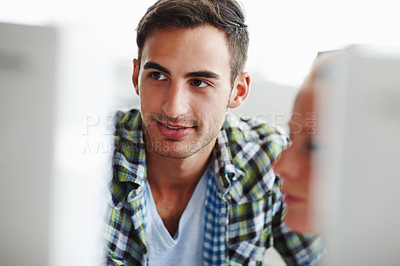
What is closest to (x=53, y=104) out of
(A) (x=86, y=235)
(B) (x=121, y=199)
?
(A) (x=86, y=235)

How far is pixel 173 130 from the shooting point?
801 mm

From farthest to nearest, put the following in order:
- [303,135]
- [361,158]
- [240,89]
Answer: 1. [240,89]
2. [303,135]
3. [361,158]

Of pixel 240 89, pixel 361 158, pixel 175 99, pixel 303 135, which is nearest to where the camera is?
pixel 361 158

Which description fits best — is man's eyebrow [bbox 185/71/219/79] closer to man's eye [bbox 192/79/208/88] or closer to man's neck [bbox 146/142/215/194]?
man's eye [bbox 192/79/208/88]

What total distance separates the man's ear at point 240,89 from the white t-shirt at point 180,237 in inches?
10.5

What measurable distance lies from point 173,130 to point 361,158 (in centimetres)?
60

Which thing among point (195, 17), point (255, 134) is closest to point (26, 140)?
point (195, 17)

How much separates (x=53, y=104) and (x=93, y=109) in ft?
0.21

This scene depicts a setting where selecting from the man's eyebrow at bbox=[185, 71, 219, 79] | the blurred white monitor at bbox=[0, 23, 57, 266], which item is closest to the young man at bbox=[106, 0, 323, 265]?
the man's eyebrow at bbox=[185, 71, 219, 79]

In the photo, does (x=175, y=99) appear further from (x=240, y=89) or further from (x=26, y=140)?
(x=26, y=140)

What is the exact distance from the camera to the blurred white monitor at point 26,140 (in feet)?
0.83

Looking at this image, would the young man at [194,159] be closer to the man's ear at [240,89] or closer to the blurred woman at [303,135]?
the man's ear at [240,89]

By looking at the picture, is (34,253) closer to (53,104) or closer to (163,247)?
(53,104)

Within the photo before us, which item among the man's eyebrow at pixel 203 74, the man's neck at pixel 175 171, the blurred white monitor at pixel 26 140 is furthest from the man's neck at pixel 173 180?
the blurred white monitor at pixel 26 140
